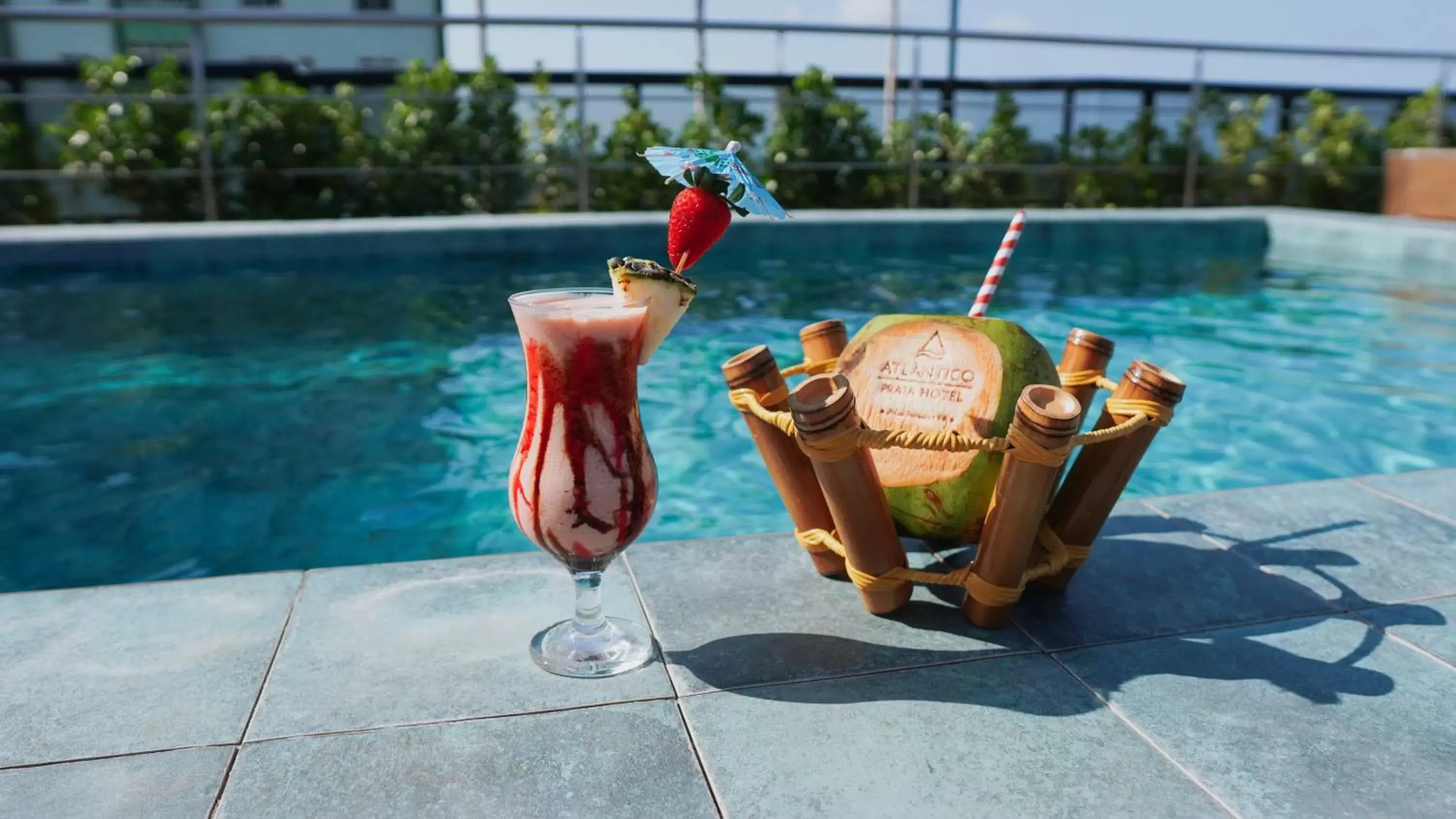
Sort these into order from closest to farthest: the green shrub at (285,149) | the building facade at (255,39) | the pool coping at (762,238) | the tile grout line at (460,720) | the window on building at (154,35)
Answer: the tile grout line at (460,720) → the pool coping at (762,238) → the green shrub at (285,149) → the window on building at (154,35) → the building facade at (255,39)

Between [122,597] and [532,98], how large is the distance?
8060 millimetres

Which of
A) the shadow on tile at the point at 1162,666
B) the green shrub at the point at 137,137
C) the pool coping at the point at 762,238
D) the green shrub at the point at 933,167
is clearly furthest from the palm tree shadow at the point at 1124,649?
the green shrub at the point at 933,167

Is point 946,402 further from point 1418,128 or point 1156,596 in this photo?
point 1418,128

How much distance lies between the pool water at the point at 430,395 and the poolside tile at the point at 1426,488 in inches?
51.8

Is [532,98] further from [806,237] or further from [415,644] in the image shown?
[415,644]

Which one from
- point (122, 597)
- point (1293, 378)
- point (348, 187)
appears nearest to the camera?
point (122, 597)

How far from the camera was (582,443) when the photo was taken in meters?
1.53

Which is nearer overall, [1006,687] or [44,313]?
[1006,687]

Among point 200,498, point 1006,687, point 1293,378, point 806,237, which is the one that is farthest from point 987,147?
point 1006,687

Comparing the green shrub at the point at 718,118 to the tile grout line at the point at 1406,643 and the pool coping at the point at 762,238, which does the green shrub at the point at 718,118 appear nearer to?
the pool coping at the point at 762,238

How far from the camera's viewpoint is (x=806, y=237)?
8.32 m

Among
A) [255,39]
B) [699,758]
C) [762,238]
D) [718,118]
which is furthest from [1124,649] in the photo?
[255,39]

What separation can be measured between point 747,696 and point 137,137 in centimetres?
865

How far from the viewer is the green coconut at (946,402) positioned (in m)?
1.77
